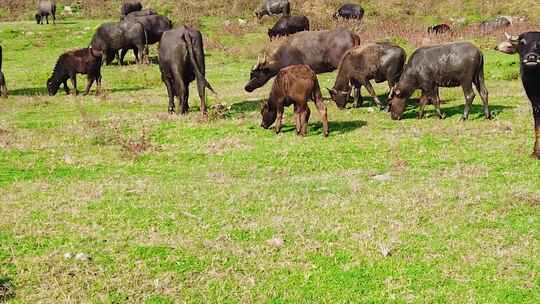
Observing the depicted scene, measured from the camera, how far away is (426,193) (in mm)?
8750

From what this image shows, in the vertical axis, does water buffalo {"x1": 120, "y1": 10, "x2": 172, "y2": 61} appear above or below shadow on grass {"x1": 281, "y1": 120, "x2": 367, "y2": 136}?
above

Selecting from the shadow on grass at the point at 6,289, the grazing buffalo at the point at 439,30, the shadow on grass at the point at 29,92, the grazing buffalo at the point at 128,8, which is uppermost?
the grazing buffalo at the point at 128,8

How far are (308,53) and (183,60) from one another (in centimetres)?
441

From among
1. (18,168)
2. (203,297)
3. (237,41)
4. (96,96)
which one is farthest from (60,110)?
(237,41)

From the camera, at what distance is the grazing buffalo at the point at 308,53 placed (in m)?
17.3

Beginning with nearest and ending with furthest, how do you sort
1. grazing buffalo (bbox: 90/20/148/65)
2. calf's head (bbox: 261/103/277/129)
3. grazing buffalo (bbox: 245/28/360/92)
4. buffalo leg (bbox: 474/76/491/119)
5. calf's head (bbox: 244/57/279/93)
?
calf's head (bbox: 261/103/277/129) < buffalo leg (bbox: 474/76/491/119) < calf's head (bbox: 244/57/279/93) < grazing buffalo (bbox: 245/28/360/92) < grazing buffalo (bbox: 90/20/148/65)

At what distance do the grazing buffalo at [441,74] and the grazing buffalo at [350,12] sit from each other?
84.6ft

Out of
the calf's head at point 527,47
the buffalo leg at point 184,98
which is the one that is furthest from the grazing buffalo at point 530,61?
the buffalo leg at point 184,98

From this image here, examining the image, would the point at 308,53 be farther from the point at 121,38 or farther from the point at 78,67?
the point at 121,38

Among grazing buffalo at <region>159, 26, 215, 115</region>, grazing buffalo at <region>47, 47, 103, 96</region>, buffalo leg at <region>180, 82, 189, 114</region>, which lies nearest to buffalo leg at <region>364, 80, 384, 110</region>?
grazing buffalo at <region>159, 26, 215, 115</region>

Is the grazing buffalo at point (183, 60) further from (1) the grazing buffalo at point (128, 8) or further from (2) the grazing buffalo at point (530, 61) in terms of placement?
(1) the grazing buffalo at point (128, 8)

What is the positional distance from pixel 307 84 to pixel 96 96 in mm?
9055

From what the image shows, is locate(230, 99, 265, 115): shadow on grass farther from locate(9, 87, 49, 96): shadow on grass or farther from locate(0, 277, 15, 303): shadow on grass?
locate(0, 277, 15, 303): shadow on grass

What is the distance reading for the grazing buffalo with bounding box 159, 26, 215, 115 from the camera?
1465cm
